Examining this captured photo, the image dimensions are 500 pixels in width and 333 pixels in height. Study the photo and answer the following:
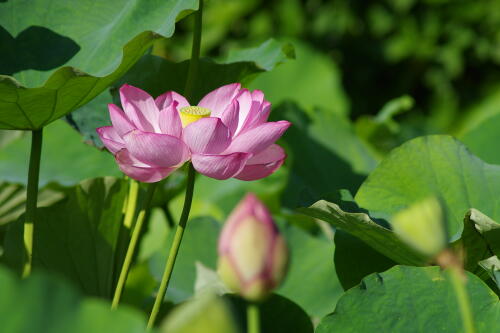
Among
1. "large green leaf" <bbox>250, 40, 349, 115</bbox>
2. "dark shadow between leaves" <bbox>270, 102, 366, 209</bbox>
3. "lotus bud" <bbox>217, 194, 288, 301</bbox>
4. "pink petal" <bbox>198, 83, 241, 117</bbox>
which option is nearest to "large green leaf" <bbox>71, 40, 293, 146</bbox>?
"pink petal" <bbox>198, 83, 241, 117</bbox>

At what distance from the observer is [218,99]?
738 mm

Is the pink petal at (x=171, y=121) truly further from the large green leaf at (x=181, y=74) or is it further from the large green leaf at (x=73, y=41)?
the large green leaf at (x=181, y=74)

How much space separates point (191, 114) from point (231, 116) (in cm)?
4

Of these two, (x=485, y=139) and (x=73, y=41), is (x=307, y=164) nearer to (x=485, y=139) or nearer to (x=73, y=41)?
(x=485, y=139)

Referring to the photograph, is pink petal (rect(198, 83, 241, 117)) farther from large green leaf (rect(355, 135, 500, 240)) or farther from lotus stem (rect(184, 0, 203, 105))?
large green leaf (rect(355, 135, 500, 240))

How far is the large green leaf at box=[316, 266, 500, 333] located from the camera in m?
0.66

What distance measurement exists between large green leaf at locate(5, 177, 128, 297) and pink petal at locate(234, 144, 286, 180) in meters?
0.24

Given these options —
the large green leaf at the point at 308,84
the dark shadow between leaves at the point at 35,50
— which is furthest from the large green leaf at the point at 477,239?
the large green leaf at the point at 308,84

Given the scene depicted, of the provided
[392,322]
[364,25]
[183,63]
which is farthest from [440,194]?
[364,25]

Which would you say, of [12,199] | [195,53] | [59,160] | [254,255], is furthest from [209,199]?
[254,255]

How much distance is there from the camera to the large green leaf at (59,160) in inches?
48.6

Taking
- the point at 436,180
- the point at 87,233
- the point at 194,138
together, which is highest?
the point at 436,180

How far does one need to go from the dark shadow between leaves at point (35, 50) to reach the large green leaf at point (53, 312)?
1.65 ft

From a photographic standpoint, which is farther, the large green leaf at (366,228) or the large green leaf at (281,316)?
the large green leaf at (281,316)
